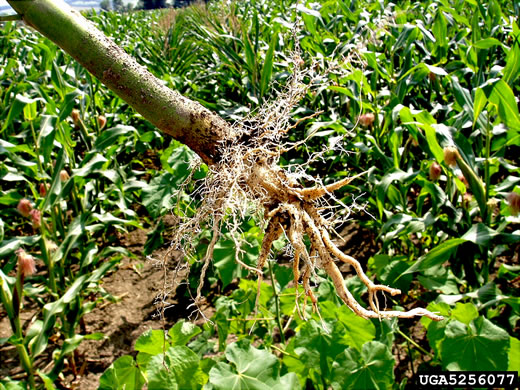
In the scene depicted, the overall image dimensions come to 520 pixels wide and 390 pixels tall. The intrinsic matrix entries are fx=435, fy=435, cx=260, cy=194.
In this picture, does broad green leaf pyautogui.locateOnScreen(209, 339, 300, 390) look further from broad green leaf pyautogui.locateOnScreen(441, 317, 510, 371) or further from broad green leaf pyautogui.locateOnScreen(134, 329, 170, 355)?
broad green leaf pyautogui.locateOnScreen(441, 317, 510, 371)

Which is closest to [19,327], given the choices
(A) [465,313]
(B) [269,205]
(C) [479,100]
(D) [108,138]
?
(D) [108,138]

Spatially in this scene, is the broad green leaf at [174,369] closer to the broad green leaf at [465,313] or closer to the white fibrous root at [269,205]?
the white fibrous root at [269,205]

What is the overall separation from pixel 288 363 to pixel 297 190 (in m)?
0.67

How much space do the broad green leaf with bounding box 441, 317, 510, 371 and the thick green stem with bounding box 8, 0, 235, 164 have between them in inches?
33.2

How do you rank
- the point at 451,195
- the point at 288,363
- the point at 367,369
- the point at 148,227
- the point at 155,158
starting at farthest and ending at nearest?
the point at 155,158, the point at 148,227, the point at 451,195, the point at 288,363, the point at 367,369

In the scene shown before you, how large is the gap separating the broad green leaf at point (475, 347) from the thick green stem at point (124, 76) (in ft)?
2.77

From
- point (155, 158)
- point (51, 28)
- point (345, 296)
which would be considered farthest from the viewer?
point (155, 158)

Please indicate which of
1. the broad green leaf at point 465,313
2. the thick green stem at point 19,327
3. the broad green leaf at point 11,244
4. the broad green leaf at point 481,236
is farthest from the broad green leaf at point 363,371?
the broad green leaf at point 11,244

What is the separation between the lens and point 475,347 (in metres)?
1.20

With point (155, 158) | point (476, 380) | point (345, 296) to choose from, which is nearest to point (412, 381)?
point (476, 380)

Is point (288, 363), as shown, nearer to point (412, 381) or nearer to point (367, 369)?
point (367, 369)

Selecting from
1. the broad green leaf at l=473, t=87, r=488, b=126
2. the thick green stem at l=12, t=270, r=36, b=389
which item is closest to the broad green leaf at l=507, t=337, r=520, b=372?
the broad green leaf at l=473, t=87, r=488, b=126

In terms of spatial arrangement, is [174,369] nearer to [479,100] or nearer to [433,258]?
[433,258]

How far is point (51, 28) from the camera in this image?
788 mm
